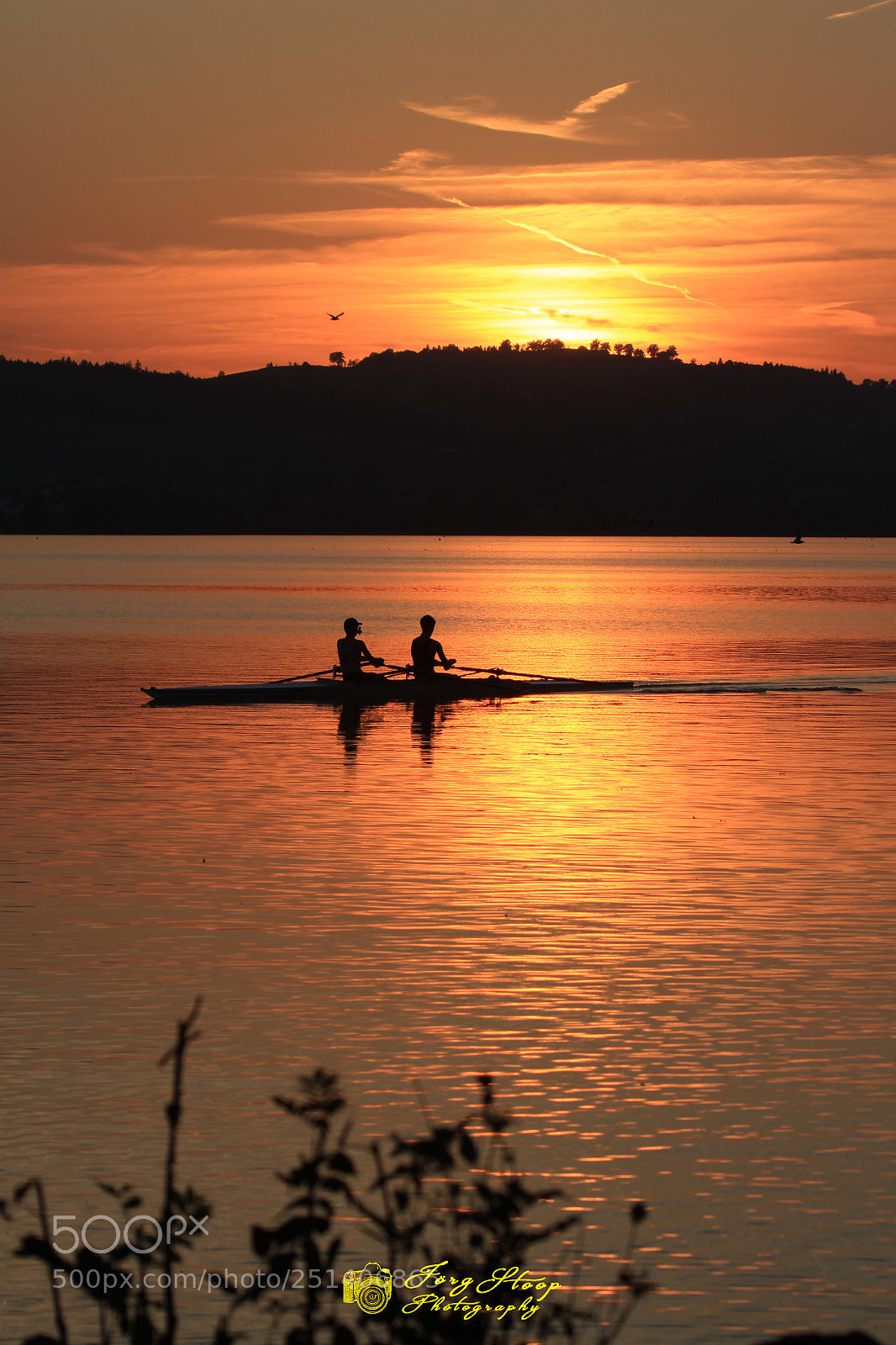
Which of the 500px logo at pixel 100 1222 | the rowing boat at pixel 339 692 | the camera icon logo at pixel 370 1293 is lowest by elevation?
the 500px logo at pixel 100 1222

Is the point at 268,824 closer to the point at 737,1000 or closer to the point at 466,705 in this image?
the point at 737,1000

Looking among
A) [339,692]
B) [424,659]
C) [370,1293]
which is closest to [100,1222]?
[370,1293]

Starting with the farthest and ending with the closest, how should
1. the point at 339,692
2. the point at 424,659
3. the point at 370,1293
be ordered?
the point at 339,692, the point at 424,659, the point at 370,1293

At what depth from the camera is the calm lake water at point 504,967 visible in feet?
30.4

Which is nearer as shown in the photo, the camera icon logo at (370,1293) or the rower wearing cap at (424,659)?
the camera icon logo at (370,1293)

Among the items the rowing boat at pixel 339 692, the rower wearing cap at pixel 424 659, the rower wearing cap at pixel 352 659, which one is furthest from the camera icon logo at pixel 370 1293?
the rower wearing cap at pixel 424 659

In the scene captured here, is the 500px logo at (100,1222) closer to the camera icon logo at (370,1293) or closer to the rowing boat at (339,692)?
the camera icon logo at (370,1293)

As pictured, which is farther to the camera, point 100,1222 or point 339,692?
point 339,692

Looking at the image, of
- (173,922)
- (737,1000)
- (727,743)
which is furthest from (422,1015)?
(727,743)

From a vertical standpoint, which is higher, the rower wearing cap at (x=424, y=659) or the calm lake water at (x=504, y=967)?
the rower wearing cap at (x=424, y=659)

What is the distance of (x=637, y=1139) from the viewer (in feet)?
33.7

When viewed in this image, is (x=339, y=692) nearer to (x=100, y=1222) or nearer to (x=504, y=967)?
(x=504, y=967)

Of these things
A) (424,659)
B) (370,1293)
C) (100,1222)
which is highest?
(424,659)

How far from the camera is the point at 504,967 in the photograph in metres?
14.4
